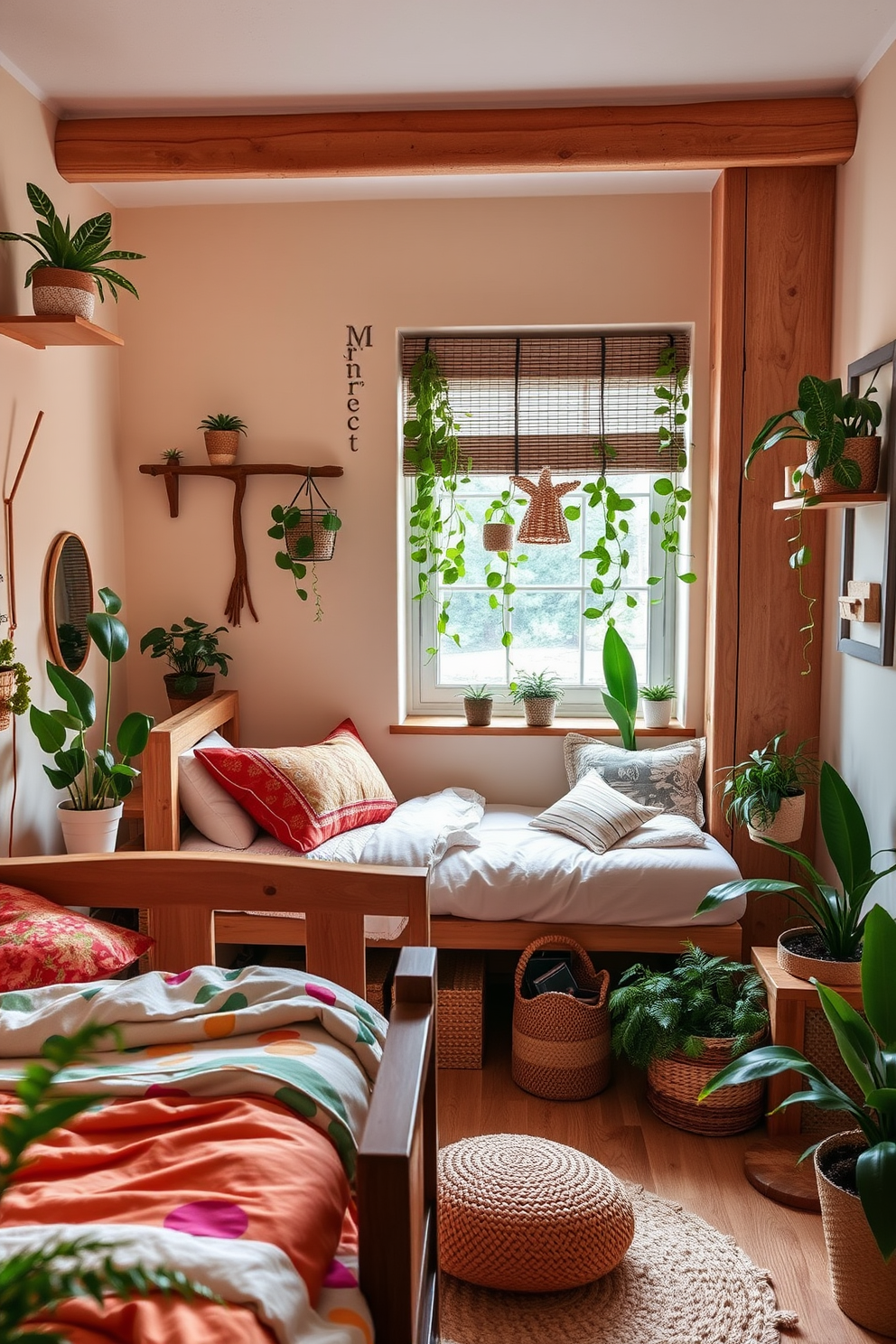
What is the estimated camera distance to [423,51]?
2766 mm

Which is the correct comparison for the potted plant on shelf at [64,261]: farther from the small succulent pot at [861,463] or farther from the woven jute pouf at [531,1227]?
the woven jute pouf at [531,1227]

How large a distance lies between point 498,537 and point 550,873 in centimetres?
119

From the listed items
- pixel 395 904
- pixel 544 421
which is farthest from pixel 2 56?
pixel 395 904

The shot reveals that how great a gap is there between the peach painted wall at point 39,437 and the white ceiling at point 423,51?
0.20 m

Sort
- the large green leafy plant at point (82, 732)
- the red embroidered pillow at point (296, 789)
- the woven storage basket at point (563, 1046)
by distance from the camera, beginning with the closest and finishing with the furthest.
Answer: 1. the large green leafy plant at point (82, 732)
2. the woven storage basket at point (563, 1046)
3. the red embroidered pillow at point (296, 789)

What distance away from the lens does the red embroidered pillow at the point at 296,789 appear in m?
3.19

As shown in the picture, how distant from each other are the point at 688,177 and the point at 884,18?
0.84m

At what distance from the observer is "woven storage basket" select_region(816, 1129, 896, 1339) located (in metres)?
2.08

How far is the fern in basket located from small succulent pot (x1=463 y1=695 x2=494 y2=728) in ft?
3.57

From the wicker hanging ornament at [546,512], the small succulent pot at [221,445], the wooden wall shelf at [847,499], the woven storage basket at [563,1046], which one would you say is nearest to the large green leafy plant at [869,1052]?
the woven storage basket at [563,1046]

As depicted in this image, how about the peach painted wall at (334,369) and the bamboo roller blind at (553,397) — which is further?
the bamboo roller blind at (553,397)

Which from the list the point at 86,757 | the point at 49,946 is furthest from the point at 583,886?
the point at 49,946

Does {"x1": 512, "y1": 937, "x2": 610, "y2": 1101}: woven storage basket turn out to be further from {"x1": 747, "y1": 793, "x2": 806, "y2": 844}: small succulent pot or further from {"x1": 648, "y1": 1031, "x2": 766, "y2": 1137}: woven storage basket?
{"x1": 747, "y1": 793, "x2": 806, "y2": 844}: small succulent pot

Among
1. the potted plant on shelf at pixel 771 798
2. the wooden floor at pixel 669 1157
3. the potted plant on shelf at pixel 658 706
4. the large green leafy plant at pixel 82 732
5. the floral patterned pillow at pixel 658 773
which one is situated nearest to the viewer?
the wooden floor at pixel 669 1157
